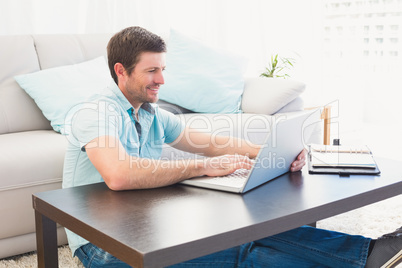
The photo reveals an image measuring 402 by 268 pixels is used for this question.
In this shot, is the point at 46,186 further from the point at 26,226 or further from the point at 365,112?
the point at 365,112

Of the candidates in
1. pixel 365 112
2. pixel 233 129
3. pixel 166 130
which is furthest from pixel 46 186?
pixel 365 112

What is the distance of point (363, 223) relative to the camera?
251 centimetres

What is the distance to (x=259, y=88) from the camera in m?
3.21

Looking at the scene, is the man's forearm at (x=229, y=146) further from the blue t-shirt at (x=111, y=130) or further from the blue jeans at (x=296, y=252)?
the blue jeans at (x=296, y=252)

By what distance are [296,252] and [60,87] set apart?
1.59 meters

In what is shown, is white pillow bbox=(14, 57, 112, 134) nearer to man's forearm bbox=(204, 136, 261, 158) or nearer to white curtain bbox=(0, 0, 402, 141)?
white curtain bbox=(0, 0, 402, 141)

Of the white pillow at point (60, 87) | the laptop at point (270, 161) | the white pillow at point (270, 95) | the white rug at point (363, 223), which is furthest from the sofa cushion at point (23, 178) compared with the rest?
the white pillow at point (270, 95)

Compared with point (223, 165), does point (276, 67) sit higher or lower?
higher

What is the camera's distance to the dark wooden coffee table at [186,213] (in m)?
1.04

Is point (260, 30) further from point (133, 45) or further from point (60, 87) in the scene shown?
point (133, 45)

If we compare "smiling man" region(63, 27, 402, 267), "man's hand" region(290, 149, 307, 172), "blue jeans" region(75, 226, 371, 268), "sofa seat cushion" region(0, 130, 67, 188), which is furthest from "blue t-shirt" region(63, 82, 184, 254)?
"man's hand" region(290, 149, 307, 172)

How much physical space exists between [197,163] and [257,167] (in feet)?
0.69

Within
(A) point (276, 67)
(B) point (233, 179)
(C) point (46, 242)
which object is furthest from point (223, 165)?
(A) point (276, 67)

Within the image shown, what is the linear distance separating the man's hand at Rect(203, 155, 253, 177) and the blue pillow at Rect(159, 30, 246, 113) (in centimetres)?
156
